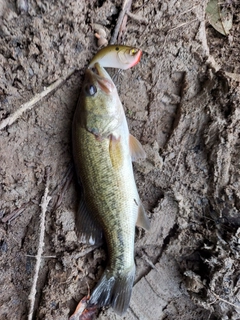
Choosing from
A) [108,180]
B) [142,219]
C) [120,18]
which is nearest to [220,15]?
[120,18]

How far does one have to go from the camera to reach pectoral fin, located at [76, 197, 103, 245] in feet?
8.92

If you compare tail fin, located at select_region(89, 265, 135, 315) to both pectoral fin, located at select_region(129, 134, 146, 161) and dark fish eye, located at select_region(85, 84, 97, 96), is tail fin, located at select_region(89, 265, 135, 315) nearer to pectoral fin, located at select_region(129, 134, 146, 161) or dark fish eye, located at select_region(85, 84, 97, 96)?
pectoral fin, located at select_region(129, 134, 146, 161)

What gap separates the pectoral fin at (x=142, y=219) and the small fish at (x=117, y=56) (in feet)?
3.76

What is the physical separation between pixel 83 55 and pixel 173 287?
83.4 inches

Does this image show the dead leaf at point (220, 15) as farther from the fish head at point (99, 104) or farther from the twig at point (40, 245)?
the twig at point (40, 245)

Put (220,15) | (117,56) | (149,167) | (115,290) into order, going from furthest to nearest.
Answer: (220,15) < (149,167) < (115,290) < (117,56)

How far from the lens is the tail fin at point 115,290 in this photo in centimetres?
264

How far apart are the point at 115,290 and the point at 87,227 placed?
0.55 meters

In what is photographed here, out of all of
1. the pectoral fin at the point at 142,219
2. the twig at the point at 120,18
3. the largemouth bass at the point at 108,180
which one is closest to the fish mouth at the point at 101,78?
the largemouth bass at the point at 108,180

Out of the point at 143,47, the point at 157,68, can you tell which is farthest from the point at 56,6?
the point at 157,68

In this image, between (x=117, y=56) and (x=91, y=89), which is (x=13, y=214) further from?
(x=117, y=56)

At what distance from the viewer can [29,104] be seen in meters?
2.66

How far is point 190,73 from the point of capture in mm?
2773

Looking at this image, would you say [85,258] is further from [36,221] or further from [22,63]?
[22,63]
